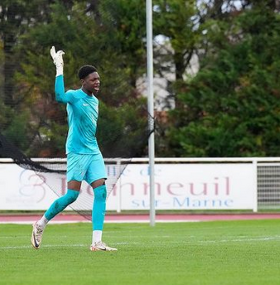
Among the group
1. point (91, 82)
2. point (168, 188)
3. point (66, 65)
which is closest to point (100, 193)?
point (91, 82)

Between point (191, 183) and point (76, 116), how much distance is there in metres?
18.1

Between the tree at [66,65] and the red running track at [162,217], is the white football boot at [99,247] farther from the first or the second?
the red running track at [162,217]

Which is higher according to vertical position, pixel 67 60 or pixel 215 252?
pixel 67 60

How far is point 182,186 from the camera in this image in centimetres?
3111

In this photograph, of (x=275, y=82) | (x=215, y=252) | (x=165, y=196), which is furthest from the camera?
(x=275, y=82)

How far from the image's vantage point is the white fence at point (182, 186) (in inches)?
1216

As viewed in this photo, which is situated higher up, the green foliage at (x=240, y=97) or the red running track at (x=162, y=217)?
the green foliage at (x=240, y=97)

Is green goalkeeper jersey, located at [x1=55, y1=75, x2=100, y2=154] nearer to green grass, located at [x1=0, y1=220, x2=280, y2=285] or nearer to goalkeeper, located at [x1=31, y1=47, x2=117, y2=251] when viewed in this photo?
goalkeeper, located at [x1=31, y1=47, x2=117, y2=251]

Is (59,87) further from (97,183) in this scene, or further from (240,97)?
(240,97)

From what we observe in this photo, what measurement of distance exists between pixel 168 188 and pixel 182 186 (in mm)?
384

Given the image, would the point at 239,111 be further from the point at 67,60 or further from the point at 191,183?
the point at 67,60

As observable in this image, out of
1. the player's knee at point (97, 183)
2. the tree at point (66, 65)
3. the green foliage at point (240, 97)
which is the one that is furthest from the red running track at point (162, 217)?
the player's knee at point (97, 183)

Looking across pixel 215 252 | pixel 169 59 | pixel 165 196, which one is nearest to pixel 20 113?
pixel 165 196

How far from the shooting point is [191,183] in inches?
1227
